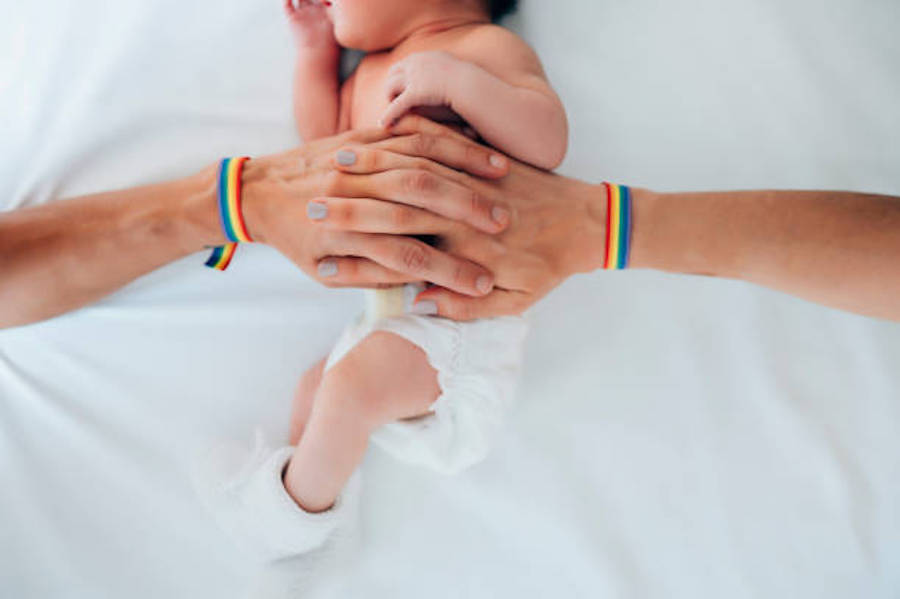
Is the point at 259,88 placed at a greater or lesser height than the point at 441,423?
greater

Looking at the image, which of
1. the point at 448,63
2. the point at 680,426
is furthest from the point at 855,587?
the point at 448,63

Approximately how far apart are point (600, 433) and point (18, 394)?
1057 millimetres

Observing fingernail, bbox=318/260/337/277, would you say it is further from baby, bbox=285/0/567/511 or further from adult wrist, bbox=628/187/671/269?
adult wrist, bbox=628/187/671/269

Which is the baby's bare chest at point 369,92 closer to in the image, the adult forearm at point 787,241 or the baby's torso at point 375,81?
the baby's torso at point 375,81

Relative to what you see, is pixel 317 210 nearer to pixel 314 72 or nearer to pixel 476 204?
pixel 476 204

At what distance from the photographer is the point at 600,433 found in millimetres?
1154

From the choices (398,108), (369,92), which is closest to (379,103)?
(369,92)


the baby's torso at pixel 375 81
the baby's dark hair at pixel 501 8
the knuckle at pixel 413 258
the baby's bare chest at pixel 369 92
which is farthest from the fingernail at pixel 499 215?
the baby's dark hair at pixel 501 8

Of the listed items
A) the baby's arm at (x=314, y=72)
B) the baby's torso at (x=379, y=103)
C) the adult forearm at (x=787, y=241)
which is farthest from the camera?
the baby's arm at (x=314, y=72)

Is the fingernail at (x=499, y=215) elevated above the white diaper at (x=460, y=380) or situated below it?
above

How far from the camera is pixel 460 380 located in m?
1.01

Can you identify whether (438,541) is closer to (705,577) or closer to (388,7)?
(705,577)

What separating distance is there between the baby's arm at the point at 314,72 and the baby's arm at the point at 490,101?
0.20 m

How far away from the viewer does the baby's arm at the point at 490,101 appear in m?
0.98
